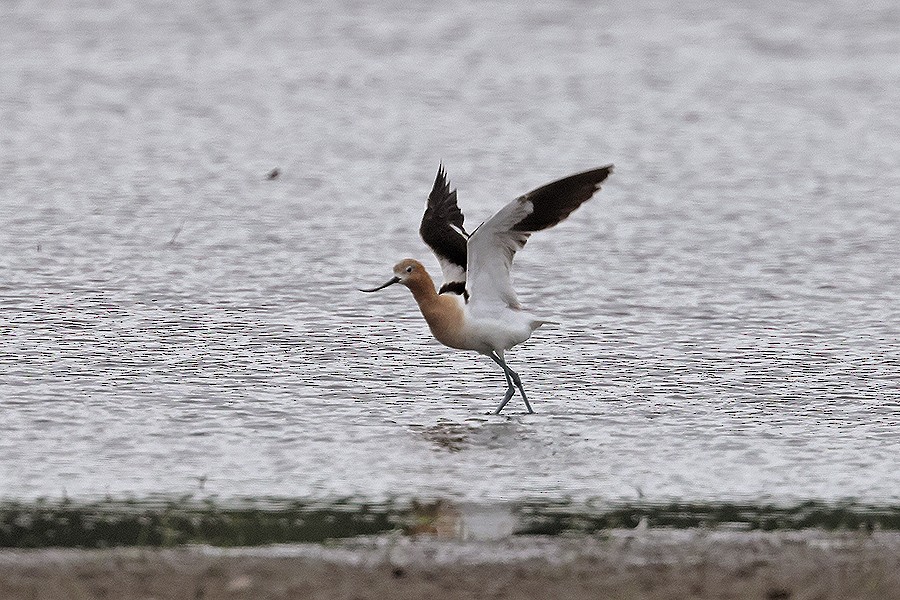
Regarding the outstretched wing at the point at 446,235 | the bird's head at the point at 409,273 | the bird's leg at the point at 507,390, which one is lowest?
the bird's leg at the point at 507,390

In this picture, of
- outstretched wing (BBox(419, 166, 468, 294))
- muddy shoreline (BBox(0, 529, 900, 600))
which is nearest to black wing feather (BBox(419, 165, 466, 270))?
outstretched wing (BBox(419, 166, 468, 294))

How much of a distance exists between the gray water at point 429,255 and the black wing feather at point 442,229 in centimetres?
65

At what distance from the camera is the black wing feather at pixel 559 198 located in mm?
8953

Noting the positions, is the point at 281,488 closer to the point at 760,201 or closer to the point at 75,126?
the point at 760,201

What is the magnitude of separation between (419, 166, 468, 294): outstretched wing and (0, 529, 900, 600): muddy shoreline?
9.12 ft

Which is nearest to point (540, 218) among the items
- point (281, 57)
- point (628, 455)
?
point (628, 455)

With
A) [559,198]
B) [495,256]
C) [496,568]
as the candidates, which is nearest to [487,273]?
[495,256]

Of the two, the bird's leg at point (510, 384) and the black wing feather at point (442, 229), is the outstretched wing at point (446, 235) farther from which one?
the bird's leg at point (510, 384)

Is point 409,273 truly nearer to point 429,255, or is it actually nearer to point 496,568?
point 496,568

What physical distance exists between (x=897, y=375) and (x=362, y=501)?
11.4 feet

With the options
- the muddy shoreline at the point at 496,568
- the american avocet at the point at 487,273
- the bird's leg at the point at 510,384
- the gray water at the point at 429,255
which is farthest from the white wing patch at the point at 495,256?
the muddy shoreline at the point at 496,568

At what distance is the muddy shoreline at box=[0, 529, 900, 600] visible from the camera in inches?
242

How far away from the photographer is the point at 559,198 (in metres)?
8.99

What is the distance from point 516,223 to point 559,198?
0.83ft
